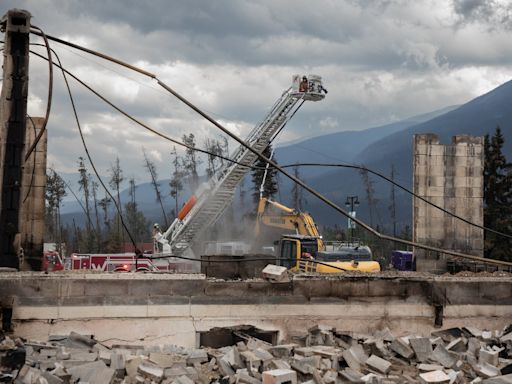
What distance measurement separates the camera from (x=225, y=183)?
77.7ft

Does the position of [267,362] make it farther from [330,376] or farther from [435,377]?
[435,377]

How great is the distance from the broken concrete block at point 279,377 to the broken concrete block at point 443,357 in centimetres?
244

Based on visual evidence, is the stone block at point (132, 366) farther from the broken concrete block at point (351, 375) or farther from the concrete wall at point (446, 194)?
the concrete wall at point (446, 194)

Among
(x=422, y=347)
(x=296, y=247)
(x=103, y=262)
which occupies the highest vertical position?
(x=296, y=247)

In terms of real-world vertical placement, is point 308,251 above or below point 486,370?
above

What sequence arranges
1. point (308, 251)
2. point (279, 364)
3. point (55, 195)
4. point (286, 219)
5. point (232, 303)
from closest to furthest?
point (279, 364)
point (232, 303)
point (308, 251)
point (286, 219)
point (55, 195)

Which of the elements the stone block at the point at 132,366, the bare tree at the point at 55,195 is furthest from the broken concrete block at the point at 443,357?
the bare tree at the point at 55,195

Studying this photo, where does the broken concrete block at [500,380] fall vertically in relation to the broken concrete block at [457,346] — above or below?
below

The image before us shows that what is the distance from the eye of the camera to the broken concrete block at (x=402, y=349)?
8273 mm

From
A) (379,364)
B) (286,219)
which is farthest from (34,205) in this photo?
(286,219)

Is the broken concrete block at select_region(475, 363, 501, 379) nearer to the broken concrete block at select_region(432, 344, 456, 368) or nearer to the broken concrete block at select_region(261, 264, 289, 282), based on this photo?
the broken concrete block at select_region(432, 344, 456, 368)

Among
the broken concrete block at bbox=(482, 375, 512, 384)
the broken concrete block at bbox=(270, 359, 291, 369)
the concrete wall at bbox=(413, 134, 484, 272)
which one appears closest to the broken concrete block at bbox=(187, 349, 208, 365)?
the broken concrete block at bbox=(270, 359, 291, 369)

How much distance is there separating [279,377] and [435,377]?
2152 mm

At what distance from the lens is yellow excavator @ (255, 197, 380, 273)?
16297 millimetres
